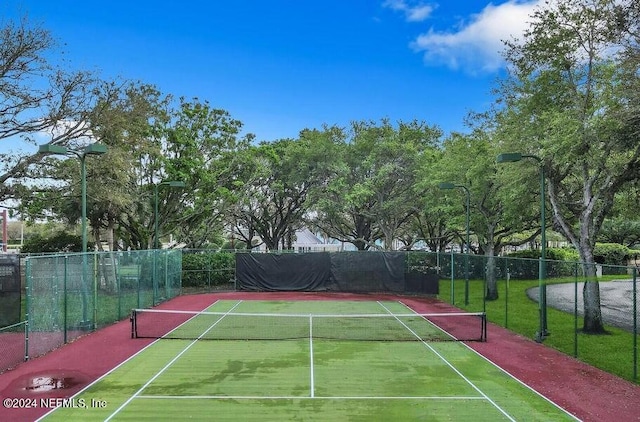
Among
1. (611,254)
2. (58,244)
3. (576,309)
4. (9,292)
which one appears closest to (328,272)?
(9,292)

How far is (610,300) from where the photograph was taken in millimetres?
14188

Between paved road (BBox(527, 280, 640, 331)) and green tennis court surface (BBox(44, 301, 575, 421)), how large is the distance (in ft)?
12.2

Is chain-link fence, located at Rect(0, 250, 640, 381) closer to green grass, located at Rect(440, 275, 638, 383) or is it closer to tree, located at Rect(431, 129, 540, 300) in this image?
green grass, located at Rect(440, 275, 638, 383)

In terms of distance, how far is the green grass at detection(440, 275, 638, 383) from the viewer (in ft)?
41.5

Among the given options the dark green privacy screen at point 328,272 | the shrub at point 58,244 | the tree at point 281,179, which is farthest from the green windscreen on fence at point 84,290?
the shrub at point 58,244

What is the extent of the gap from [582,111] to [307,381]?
11.6 metres

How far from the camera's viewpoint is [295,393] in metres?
9.66

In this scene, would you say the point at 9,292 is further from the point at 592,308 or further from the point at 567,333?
the point at 592,308

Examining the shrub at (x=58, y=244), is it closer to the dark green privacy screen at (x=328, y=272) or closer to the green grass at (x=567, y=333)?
the dark green privacy screen at (x=328, y=272)

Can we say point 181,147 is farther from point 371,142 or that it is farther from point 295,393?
point 295,393

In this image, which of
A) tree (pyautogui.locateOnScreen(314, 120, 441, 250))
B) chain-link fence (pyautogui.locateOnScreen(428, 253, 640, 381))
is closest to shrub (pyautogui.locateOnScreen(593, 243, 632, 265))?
tree (pyautogui.locateOnScreen(314, 120, 441, 250))

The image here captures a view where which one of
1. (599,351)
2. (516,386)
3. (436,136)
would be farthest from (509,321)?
(436,136)

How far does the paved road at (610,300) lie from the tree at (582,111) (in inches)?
12.6

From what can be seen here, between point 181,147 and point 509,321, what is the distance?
69.4 feet
